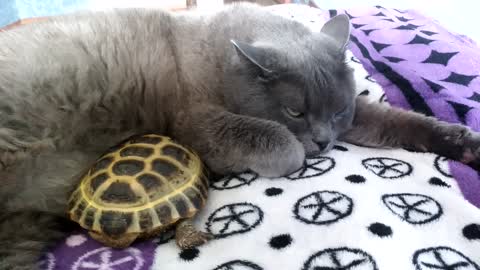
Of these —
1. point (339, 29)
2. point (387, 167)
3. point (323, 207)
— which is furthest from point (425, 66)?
point (323, 207)

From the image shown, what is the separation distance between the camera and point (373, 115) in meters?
1.46

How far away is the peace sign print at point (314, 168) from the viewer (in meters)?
1.23

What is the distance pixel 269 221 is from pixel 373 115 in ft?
1.98

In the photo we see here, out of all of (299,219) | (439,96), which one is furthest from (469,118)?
(299,219)

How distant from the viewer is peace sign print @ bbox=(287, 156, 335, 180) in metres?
1.23

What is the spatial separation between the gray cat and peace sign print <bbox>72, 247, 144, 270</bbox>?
0.37ft

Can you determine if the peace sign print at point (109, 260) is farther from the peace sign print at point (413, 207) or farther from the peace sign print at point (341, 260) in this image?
the peace sign print at point (413, 207)

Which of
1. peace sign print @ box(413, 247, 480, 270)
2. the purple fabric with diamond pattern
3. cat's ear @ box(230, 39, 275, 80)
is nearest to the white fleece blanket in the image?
peace sign print @ box(413, 247, 480, 270)

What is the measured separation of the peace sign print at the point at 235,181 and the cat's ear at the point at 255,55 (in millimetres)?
287

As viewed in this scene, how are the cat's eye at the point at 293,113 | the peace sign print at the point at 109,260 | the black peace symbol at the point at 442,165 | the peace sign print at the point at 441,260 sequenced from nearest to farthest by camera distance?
the peace sign print at the point at 441,260 → the peace sign print at the point at 109,260 → the black peace symbol at the point at 442,165 → the cat's eye at the point at 293,113

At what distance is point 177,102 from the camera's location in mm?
1400

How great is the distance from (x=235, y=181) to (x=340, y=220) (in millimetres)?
345

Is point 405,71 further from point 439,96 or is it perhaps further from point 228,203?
point 228,203

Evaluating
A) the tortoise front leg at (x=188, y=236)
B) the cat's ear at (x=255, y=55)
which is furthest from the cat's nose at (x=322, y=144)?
the tortoise front leg at (x=188, y=236)
